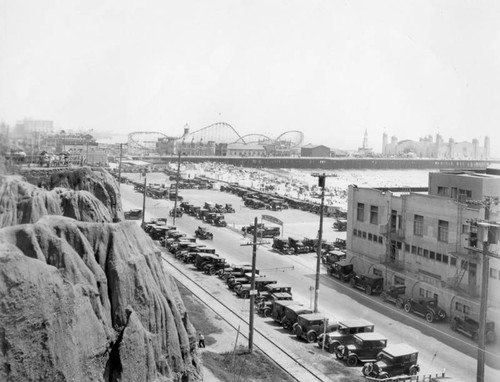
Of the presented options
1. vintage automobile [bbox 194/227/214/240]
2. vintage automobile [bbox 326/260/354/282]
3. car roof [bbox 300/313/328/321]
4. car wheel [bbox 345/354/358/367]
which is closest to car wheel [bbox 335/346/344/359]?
car wheel [bbox 345/354/358/367]

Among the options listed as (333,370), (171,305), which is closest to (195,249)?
(333,370)

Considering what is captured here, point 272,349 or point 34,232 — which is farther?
point 272,349

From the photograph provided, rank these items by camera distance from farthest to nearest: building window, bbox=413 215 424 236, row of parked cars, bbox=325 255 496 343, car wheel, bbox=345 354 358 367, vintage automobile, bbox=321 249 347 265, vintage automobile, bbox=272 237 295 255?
vintage automobile, bbox=272 237 295 255 → vintage automobile, bbox=321 249 347 265 → building window, bbox=413 215 424 236 → row of parked cars, bbox=325 255 496 343 → car wheel, bbox=345 354 358 367

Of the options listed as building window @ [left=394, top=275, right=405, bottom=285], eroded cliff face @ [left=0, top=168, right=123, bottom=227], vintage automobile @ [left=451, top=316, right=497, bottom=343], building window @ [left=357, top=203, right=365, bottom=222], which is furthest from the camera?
building window @ [left=357, top=203, right=365, bottom=222]

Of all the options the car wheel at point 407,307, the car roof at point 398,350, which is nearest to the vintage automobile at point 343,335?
the car roof at point 398,350

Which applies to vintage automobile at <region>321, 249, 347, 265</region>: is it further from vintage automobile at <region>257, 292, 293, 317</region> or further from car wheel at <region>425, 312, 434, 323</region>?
car wheel at <region>425, 312, 434, 323</region>

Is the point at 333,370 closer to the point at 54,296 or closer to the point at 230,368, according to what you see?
the point at 230,368

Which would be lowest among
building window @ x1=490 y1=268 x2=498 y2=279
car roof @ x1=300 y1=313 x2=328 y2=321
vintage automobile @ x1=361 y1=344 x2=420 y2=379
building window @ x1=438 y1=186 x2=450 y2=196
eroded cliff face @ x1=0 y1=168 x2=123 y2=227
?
vintage automobile @ x1=361 y1=344 x2=420 y2=379
